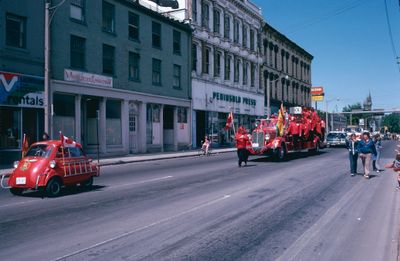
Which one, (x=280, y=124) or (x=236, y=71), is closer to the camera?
(x=280, y=124)

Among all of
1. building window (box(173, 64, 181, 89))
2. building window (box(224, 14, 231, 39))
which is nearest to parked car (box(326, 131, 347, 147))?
building window (box(224, 14, 231, 39))

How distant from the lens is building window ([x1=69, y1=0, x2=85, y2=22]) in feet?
81.5

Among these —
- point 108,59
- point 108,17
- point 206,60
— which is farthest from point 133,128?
Answer: point 206,60

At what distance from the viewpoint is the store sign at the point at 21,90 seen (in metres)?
20.0

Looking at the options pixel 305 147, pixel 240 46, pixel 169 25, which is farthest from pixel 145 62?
pixel 240 46

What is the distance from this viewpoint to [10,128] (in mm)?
Answer: 20719

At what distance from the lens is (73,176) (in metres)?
12.4

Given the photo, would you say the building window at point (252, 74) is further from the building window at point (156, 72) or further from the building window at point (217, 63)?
the building window at point (156, 72)

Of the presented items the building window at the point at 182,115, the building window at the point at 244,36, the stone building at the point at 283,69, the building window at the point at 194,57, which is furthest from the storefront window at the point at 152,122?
the stone building at the point at 283,69

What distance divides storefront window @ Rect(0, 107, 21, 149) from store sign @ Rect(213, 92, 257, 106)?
74.4 feet

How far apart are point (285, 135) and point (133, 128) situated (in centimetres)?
1192

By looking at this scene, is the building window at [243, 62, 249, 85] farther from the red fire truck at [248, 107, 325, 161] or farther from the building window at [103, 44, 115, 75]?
the building window at [103, 44, 115, 75]

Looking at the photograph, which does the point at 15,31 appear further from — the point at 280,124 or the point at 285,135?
the point at 285,135

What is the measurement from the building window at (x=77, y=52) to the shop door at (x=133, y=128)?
217 inches
